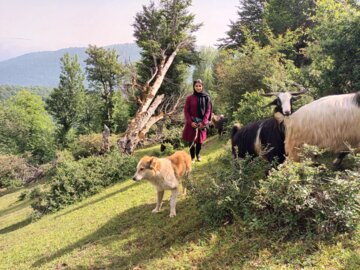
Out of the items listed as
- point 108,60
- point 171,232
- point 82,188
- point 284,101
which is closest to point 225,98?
point 82,188

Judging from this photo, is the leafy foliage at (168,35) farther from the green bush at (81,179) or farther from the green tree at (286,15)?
the green bush at (81,179)

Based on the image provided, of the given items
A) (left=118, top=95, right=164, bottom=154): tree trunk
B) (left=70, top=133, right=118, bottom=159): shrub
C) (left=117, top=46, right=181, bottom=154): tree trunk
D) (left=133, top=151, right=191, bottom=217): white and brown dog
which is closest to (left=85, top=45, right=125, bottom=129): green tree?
(left=117, top=46, right=181, bottom=154): tree trunk

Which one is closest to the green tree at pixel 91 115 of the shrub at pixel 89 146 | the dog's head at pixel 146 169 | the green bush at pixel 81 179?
the shrub at pixel 89 146

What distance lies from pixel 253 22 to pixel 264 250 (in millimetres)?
30628

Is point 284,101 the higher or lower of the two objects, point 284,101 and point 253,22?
the lower

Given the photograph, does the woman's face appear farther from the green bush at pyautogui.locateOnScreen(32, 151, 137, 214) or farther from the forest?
the green bush at pyautogui.locateOnScreen(32, 151, 137, 214)

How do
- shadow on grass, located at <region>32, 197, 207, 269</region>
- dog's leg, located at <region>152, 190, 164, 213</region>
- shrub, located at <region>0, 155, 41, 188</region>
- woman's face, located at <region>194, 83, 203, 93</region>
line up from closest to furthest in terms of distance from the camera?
shadow on grass, located at <region>32, 197, 207, 269</region> < dog's leg, located at <region>152, 190, 164, 213</region> < woman's face, located at <region>194, 83, 203, 93</region> < shrub, located at <region>0, 155, 41, 188</region>

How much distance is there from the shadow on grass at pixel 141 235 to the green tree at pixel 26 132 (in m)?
33.6

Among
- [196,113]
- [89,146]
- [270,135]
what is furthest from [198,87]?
[89,146]

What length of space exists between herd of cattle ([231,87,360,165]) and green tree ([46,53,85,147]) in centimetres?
3367

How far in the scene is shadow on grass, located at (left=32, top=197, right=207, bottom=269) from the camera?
5.10 m

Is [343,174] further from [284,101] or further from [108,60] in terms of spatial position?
[108,60]

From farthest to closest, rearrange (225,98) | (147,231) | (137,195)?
(225,98)
(137,195)
(147,231)

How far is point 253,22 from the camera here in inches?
1215
